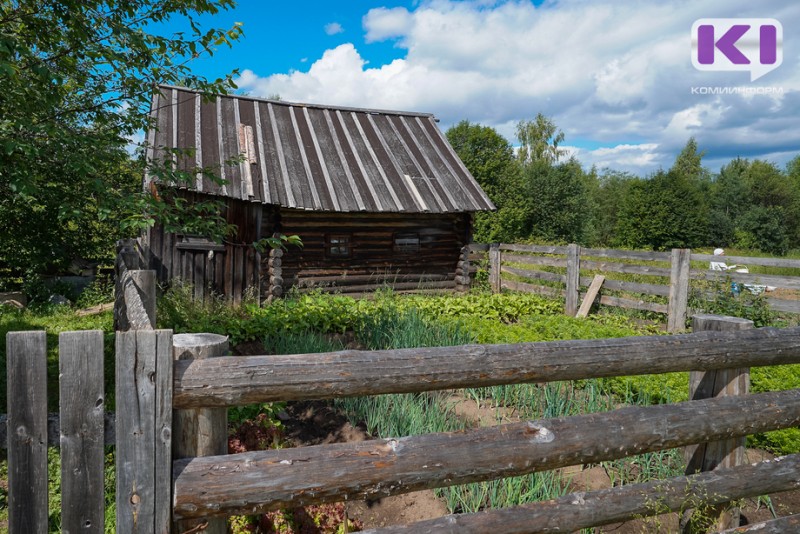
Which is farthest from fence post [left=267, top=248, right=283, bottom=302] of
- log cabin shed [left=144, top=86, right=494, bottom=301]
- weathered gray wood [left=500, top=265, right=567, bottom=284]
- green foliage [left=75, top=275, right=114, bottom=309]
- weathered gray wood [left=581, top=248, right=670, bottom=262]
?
weathered gray wood [left=581, top=248, right=670, bottom=262]

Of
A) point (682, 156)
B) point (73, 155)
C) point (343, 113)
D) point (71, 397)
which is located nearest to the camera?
point (71, 397)

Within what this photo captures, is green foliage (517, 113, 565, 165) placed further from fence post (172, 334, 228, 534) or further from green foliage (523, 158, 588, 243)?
fence post (172, 334, 228, 534)

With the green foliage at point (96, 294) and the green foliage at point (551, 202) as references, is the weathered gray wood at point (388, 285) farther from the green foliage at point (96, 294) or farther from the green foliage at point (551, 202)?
the green foliage at point (551, 202)

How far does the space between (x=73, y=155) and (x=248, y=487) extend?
9.97 ft

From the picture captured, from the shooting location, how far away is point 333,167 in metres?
13.0

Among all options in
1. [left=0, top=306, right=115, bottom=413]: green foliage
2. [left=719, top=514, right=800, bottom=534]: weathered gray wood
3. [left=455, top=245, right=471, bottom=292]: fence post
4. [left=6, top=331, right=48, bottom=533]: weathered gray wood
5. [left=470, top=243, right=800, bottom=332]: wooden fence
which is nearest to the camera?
[left=6, top=331, right=48, bottom=533]: weathered gray wood

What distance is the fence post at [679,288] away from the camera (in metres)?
9.13

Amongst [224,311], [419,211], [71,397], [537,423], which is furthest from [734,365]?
[419,211]

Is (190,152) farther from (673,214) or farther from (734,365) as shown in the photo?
(673,214)

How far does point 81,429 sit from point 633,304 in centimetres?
1009

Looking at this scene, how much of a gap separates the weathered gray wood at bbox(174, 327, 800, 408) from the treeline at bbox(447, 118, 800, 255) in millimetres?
23384

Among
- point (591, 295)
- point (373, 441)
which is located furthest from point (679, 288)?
point (373, 441)

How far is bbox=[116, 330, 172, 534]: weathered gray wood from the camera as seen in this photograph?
5.98ft

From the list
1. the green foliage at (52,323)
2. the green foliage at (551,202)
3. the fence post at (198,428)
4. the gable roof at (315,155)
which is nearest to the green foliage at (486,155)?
the green foliage at (551,202)
